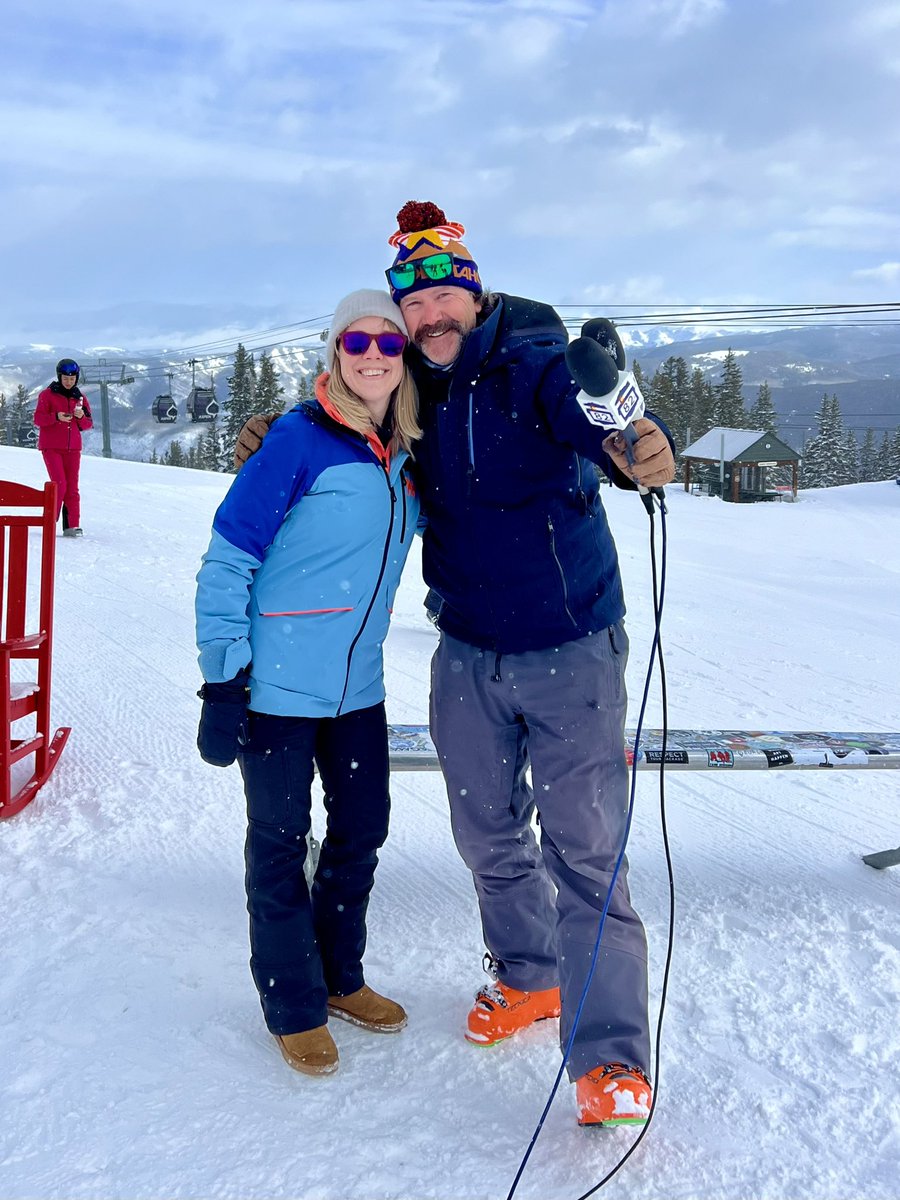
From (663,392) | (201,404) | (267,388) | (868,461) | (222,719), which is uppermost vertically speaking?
(663,392)

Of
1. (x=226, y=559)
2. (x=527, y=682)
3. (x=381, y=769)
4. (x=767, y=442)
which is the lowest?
(x=381, y=769)

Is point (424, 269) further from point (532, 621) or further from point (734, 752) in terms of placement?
point (734, 752)

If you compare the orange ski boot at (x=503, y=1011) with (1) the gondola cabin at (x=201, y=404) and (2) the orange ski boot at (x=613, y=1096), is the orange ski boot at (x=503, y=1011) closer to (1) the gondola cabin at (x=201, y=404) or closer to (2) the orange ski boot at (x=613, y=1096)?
(2) the orange ski boot at (x=613, y=1096)

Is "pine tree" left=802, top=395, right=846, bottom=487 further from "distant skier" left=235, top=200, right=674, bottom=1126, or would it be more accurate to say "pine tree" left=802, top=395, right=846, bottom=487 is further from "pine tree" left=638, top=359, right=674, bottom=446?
"distant skier" left=235, top=200, right=674, bottom=1126

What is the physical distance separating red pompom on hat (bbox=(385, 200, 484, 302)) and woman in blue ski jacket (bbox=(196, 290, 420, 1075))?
11 centimetres

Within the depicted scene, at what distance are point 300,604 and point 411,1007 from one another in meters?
1.29

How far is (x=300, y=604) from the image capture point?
2346 mm

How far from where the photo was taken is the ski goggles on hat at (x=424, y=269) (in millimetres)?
2428

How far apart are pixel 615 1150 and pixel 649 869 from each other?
143cm

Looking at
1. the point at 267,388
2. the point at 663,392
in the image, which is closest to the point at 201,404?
the point at 267,388

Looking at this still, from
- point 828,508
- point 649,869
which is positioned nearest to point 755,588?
point 649,869

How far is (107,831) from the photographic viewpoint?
11.8 feet

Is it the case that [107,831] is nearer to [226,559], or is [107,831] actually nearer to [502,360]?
[226,559]

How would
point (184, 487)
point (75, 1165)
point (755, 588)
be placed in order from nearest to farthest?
1. point (75, 1165)
2. point (755, 588)
3. point (184, 487)
